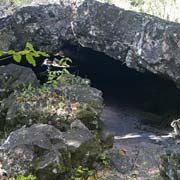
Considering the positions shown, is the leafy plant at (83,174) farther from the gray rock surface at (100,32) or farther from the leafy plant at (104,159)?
the gray rock surface at (100,32)

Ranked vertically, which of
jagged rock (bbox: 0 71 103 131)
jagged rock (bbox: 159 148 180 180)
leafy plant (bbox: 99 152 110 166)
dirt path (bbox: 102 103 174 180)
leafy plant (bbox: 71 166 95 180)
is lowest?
dirt path (bbox: 102 103 174 180)

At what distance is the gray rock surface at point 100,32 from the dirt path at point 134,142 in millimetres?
1582

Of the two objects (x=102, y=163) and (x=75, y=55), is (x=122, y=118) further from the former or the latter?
(x=102, y=163)

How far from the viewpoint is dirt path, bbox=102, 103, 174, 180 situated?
20.4 ft

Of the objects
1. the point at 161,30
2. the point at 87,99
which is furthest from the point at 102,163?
the point at 161,30

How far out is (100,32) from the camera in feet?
27.0

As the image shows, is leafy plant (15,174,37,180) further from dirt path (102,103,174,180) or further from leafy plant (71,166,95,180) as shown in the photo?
dirt path (102,103,174,180)

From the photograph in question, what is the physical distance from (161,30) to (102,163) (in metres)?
3.31

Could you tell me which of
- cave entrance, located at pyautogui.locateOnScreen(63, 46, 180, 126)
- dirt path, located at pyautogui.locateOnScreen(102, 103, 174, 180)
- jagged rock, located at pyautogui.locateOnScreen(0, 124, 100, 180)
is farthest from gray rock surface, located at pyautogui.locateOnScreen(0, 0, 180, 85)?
jagged rock, located at pyautogui.locateOnScreen(0, 124, 100, 180)

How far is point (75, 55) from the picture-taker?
10.2 meters

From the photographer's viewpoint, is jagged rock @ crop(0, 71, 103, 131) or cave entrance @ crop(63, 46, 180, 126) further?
cave entrance @ crop(63, 46, 180, 126)

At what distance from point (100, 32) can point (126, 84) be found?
139 inches

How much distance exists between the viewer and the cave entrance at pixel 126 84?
9.88 metres

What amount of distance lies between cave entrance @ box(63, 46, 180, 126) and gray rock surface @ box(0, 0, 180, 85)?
3.73ft
